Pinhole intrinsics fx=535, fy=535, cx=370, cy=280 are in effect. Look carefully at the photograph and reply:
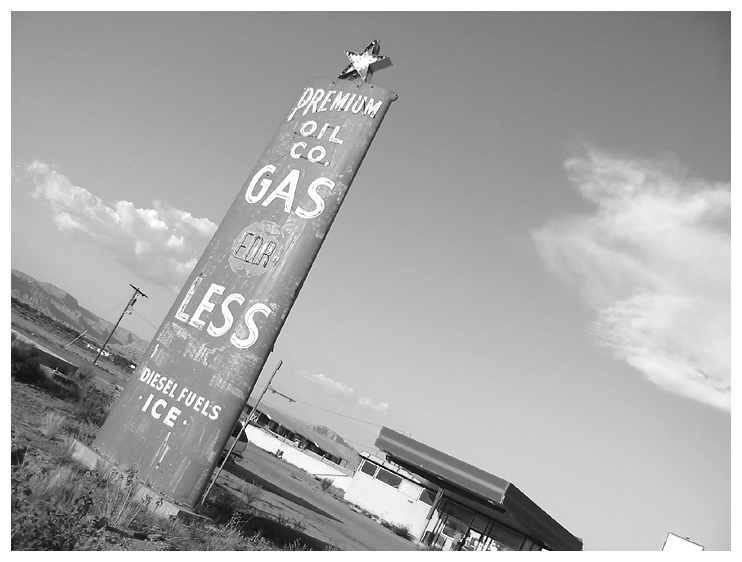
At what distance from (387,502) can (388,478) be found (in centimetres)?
212

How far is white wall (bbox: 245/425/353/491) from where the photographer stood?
180 ft

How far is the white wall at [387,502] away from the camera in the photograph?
34469 mm

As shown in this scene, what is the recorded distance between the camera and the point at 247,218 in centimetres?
997

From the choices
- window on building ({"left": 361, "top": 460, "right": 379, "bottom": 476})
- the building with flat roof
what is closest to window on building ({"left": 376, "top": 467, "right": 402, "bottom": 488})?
the building with flat roof

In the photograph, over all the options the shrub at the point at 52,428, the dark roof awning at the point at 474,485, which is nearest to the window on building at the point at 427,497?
the dark roof awning at the point at 474,485

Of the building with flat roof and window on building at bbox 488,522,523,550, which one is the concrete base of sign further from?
window on building at bbox 488,522,523,550

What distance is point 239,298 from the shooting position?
9.23 metres

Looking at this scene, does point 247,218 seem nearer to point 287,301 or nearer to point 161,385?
point 287,301

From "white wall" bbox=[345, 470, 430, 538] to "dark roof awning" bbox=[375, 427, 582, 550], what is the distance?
201 inches

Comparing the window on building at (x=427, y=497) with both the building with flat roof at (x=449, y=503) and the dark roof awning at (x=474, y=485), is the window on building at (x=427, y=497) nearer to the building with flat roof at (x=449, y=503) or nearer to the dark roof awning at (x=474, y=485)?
the building with flat roof at (x=449, y=503)

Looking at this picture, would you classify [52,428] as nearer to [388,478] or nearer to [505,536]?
[505,536]

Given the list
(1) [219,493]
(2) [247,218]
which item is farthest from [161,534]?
(1) [219,493]

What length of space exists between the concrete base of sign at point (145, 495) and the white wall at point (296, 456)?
141ft

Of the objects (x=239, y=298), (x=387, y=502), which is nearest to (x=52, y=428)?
(x=239, y=298)
